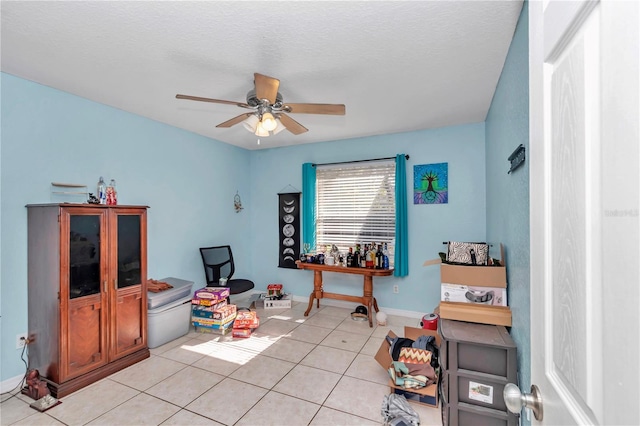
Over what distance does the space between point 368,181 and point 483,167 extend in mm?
1496

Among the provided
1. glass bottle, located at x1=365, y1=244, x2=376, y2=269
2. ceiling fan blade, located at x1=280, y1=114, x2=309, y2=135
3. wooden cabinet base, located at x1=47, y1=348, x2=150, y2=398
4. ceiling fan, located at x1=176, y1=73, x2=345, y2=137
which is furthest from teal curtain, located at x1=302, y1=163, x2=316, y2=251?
wooden cabinet base, located at x1=47, y1=348, x2=150, y2=398

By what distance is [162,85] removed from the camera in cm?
253

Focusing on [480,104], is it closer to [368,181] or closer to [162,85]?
[368,181]

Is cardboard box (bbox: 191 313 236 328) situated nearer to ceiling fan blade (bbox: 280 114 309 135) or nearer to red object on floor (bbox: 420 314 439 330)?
red object on floor (bbox: 420 314 439 330)

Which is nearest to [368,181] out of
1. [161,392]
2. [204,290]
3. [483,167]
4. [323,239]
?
[323,239]

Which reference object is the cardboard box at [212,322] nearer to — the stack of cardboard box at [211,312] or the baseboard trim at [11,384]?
the stack of cardboard box at [211,312]

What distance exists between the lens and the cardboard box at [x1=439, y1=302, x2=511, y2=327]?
6.00 ft

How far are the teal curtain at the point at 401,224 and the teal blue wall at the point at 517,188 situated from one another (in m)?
1.43

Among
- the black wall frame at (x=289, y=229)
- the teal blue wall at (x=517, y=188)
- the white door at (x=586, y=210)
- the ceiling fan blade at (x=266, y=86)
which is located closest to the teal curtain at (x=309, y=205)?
the black wall frame at (x=289, y=229)

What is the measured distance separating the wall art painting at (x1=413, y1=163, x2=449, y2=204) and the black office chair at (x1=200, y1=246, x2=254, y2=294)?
8.93 feet

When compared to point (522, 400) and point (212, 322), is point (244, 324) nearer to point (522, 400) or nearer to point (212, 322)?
point (212, 322)

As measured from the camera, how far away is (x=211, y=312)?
3.33m

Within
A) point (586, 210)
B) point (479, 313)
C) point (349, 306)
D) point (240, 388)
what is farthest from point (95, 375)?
point (586, 210)

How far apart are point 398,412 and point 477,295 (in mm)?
990
